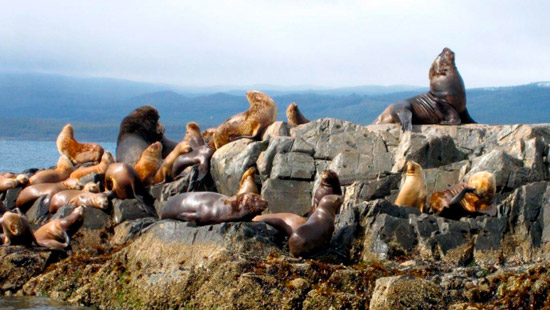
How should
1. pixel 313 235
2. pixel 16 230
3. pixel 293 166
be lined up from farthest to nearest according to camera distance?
pixel 293 166 < pixel 16 230 < pixel 313 235

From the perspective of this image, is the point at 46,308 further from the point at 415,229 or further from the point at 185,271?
the point at 415,229

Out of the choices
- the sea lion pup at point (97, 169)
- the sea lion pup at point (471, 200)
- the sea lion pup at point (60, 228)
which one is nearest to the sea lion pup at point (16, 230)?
the sea lion pup at point (60, 228)

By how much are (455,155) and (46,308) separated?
7.49m

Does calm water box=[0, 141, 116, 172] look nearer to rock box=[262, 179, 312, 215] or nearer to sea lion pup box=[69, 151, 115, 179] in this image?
sea lion pup box=[69, 151, 115, 179]

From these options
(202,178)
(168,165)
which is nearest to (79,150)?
(168,165)

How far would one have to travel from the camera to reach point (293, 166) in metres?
15.4

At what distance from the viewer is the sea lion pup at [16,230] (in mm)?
12953

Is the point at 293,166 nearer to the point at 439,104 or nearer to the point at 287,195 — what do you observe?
the point at 287,195

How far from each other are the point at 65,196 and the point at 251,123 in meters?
4.21

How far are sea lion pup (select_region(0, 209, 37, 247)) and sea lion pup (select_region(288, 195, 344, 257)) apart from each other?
4154mm

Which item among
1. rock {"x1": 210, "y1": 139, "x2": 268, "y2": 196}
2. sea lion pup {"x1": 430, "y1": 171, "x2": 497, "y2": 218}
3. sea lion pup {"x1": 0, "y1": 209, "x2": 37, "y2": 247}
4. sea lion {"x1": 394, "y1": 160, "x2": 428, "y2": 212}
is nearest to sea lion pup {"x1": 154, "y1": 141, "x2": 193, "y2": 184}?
rock {"x1": 210, "y1": 139, "x2": 268, "y2": 196}

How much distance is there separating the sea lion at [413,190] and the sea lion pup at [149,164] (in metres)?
6.21

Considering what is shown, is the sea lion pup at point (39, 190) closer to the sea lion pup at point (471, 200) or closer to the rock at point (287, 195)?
the rock at point (287, 195)

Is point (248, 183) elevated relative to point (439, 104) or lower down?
lower down
